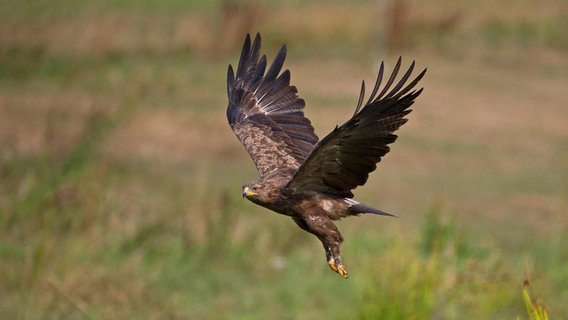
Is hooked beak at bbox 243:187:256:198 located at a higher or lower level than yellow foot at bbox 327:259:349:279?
higher

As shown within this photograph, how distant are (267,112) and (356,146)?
5.03 ft

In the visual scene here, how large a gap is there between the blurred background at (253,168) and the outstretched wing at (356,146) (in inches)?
42.0

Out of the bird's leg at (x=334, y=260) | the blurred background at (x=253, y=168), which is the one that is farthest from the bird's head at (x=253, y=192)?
the blurred background at (x=253, y=168)

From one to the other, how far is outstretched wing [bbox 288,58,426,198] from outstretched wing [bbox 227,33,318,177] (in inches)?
30.2

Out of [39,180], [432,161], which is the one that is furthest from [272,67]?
[432,161]

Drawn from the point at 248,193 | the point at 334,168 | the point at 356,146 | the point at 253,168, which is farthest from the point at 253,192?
the point at 253,168

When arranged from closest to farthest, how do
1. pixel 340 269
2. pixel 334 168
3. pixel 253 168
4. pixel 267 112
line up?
pixel 340 269
pixel 334 168
pixel 267 112
pixel 253 168

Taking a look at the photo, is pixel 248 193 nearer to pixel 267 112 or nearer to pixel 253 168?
pixel 267 112

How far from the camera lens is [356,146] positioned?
588 cm

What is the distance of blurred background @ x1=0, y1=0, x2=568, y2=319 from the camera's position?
9.16m

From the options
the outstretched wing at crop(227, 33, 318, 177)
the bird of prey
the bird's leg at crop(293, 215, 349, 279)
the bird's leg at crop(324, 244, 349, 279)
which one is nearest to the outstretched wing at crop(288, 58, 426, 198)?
the bird of prey

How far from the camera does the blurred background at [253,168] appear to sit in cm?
916

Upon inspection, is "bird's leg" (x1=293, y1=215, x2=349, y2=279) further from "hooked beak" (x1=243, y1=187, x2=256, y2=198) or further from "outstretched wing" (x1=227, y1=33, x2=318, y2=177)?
"outstretched wing" (x1=227, y1=33, x2=318, y2=177)

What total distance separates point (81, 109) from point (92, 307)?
564 cm
